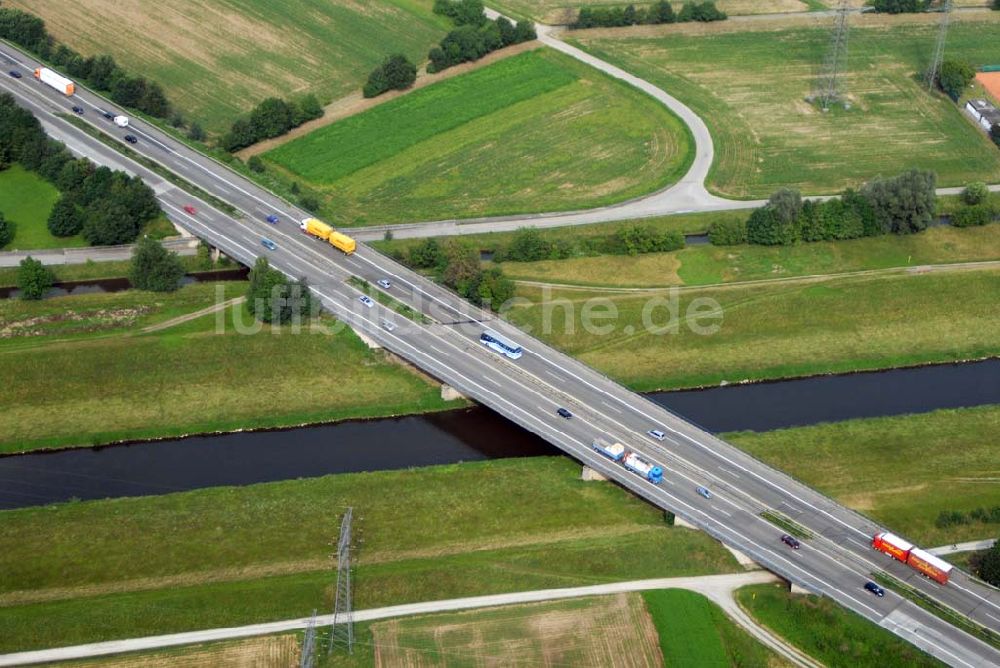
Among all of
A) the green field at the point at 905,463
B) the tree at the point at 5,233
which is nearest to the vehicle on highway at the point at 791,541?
the green field at the point at 905,463

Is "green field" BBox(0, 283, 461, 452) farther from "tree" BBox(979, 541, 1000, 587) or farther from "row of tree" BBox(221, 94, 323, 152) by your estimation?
"tree" BBox(979, 541, 1000, 587)

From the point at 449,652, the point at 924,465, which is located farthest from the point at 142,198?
the point at 924,465

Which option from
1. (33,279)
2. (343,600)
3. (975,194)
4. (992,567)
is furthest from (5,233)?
(975,194)

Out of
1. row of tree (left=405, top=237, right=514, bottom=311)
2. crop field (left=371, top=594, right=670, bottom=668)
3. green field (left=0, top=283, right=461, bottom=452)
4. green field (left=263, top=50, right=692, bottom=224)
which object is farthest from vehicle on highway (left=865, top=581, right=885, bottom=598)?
green field (left=263, top=50, right=692, bottom=224)

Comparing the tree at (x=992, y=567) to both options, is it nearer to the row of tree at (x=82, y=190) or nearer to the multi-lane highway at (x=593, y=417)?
the multi-lane highway at (x=593, y=417)

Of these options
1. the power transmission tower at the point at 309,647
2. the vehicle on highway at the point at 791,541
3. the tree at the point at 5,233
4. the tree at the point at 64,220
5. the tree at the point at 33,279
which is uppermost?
the tree at the point at 64,220

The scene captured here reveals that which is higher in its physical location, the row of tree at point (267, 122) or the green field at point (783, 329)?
the row of tree at point (267, 122)
